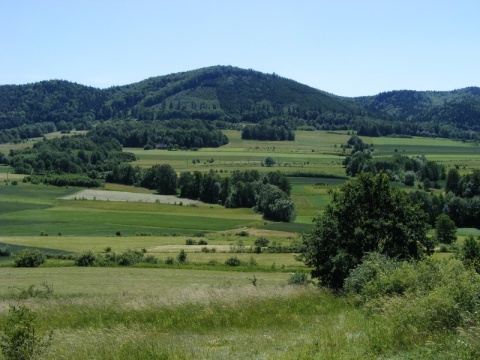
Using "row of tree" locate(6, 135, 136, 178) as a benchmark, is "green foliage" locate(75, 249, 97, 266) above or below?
below

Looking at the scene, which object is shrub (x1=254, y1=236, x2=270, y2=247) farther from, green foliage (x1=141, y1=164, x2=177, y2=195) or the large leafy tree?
green foliage (x1=141, y1=164, x2=177, y2=195)

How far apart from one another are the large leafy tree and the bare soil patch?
78.2 m

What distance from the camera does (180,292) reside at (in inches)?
779

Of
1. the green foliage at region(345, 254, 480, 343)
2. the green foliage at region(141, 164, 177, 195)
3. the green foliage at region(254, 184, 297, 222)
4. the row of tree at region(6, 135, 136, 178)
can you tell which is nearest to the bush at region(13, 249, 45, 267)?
the green foliage at region(345, 254, 480, 343)

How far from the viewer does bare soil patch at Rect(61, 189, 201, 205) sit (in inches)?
4124

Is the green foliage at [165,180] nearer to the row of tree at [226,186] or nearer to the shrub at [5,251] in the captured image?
the row of tree at [226,186]

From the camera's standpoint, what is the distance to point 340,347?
11.1 metres

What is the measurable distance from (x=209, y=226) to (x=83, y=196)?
39547 millimetres

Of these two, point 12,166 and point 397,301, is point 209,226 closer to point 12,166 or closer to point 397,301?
point 397,301

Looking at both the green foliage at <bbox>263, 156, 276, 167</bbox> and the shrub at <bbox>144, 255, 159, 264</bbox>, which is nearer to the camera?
the shrub at <bbox>144, 255, 159, 264</bbox>

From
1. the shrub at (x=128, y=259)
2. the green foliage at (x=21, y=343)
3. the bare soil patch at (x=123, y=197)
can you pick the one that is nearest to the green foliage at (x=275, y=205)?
the bare soil patch at (x=123, y=197)

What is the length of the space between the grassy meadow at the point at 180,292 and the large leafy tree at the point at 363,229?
3.75 m

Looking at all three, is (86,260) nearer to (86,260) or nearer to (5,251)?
(86,260)

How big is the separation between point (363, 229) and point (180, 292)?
469 inches
